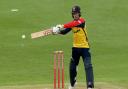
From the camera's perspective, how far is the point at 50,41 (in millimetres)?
27234

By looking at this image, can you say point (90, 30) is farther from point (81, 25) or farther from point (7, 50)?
point (81, 25)

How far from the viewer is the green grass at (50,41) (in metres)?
21.8

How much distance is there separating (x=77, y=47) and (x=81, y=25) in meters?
0.59

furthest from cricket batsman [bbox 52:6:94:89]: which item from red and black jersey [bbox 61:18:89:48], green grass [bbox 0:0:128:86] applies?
green grass [bbox 0:0:128:86]

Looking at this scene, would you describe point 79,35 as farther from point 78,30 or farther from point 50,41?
point 50,41

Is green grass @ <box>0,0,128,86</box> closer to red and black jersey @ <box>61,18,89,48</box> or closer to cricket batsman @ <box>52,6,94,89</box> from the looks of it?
cricket batsman @ <box>52,6,94,89</box>

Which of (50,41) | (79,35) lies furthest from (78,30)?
(50,41)

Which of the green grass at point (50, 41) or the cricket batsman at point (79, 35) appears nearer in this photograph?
the cricket batsman at point (79, 35)

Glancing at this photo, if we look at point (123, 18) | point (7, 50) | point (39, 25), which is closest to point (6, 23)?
point (39, 25)

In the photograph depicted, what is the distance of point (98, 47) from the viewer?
26.4 metres

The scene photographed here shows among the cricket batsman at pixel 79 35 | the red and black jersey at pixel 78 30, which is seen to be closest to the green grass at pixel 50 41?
the cricket batsman at pixel 79 35

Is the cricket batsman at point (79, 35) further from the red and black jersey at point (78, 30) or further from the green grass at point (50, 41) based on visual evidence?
the green grass at point (50, 41)

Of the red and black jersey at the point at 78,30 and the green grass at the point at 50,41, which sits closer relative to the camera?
the red and black jersey at the point at 78,30

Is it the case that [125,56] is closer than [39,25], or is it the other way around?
[125,56]
